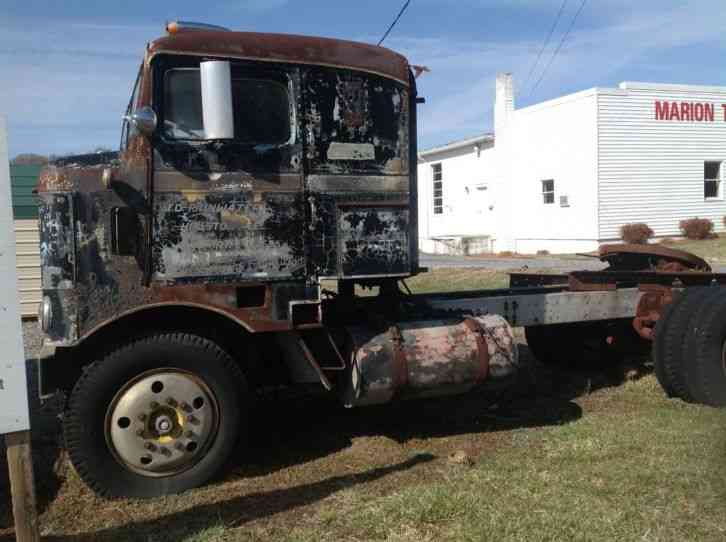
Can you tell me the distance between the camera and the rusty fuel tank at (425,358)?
A: 477cm

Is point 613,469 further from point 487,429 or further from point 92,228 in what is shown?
point 92,228

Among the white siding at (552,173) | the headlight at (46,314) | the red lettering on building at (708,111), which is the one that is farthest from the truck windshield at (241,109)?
the red lettering on building at (708,111)

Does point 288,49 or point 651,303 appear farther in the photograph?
point 651,303

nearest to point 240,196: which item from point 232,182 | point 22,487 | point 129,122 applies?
point 232,182

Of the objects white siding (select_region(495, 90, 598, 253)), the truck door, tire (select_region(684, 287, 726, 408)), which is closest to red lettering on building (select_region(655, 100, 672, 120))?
white siding (select_region(495, 90, 598, 253))

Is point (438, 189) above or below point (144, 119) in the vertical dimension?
above

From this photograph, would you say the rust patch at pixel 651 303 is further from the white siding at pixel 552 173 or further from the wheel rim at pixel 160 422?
the white siding at pixel 552 173

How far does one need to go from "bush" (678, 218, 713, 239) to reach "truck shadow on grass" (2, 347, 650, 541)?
17.0 meters

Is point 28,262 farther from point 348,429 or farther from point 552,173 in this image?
point 552,173

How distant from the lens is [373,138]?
4.93m

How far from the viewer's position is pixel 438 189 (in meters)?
31.9

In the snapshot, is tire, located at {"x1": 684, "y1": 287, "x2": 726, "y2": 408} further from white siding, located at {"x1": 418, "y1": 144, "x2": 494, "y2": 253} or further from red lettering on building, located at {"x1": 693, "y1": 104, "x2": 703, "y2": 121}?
white siding, located at {"x1": 418, "y1": 144, "x2": 494, "y2": 253}

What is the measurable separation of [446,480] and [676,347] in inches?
99.4

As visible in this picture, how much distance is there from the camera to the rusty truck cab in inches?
167
